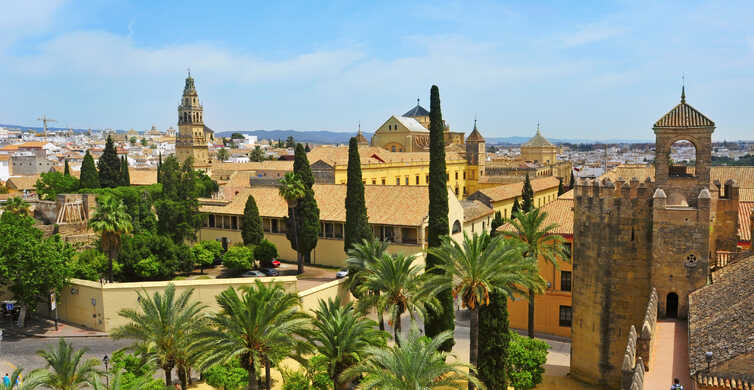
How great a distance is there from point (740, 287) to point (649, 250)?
461 centimetres

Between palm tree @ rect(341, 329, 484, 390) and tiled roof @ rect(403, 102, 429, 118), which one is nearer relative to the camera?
palm tree @ rect(341, 329, 484, 390)

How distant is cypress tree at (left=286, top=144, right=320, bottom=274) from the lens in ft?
148

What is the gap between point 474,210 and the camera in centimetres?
5391

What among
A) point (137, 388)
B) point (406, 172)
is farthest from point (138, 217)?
point (137, 388)

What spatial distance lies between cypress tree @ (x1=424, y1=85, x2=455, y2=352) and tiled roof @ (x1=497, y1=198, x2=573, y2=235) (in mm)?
9276

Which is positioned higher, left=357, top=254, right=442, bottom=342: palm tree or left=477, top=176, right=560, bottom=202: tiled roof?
left=477, top=176, right=560, bottom=202: tiled roof

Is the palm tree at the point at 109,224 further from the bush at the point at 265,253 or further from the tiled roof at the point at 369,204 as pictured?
the tiled roof at the point at 369,204

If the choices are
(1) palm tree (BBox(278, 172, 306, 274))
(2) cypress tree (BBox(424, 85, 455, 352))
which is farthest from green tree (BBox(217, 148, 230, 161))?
(2) cypress tree (BBox(424, 85, 455, 352))

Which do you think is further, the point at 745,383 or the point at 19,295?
the point at 19,295

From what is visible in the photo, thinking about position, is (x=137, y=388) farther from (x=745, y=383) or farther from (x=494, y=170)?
(x=494, y=170)

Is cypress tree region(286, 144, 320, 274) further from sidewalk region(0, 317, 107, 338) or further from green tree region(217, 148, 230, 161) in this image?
green tree region(217, 148, 230, 161)

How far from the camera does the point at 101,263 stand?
3772cm

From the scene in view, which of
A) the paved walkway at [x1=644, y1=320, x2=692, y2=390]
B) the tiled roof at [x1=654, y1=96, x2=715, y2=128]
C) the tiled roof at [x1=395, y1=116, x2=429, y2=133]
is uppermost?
the tiled roof at [x1=395, y1=116, x2=429, y2=133]

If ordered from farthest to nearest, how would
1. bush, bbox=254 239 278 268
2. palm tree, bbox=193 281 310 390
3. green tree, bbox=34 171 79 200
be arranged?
1. green tree, bbox=34 171 79 200
2. bush, bbox=254 239 278 268
3. palm tree, bbox=193 281 310 390
